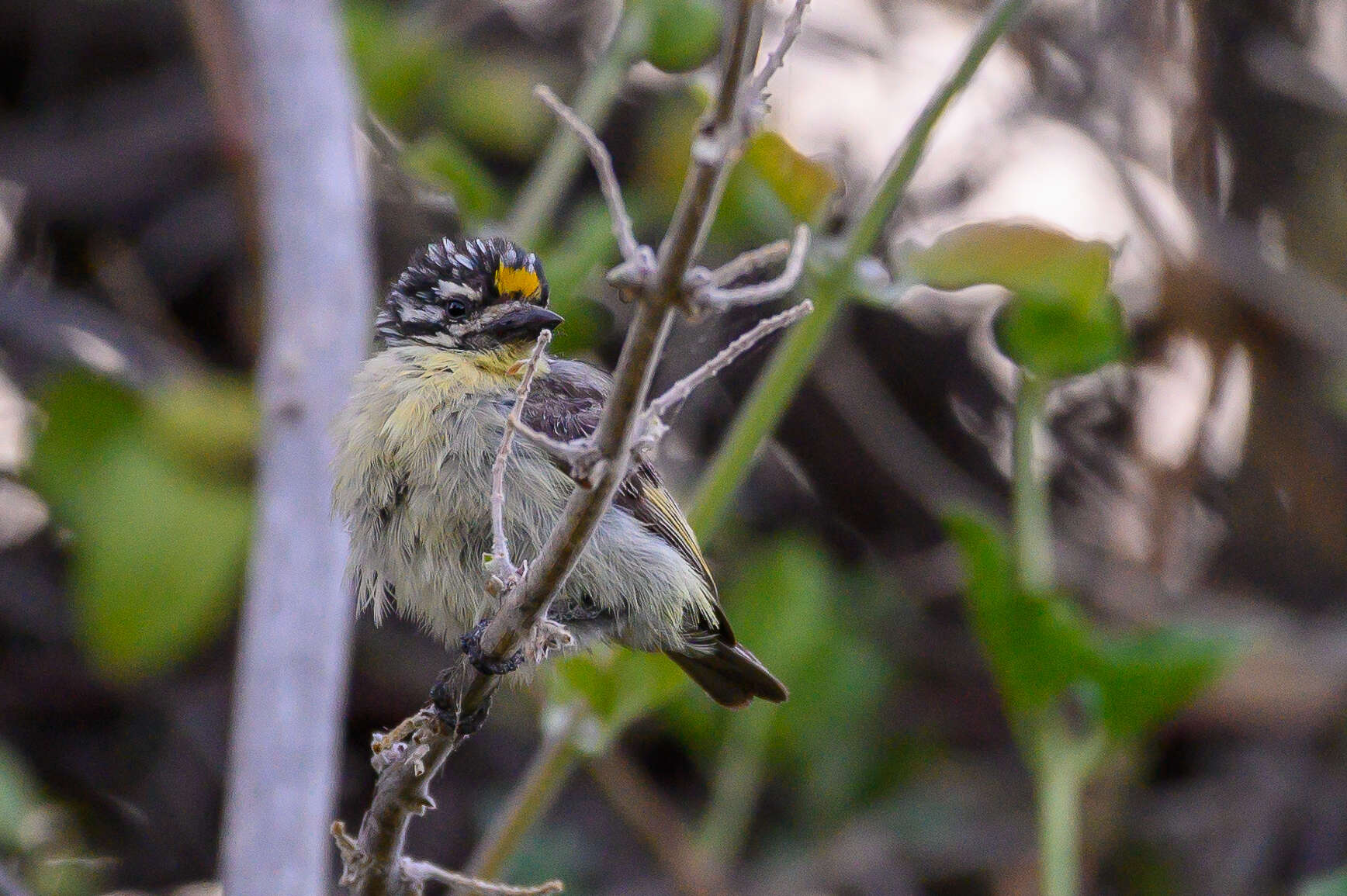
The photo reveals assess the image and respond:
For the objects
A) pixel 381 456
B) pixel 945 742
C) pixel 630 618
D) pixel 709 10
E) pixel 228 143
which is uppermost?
pixel 709 10

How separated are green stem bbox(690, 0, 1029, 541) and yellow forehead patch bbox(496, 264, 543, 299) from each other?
1.58 feet

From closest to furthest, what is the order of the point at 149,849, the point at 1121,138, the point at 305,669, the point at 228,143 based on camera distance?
the point at 305,669 → the point at 228,143 → the point at 149,849 → the point at 1121,138

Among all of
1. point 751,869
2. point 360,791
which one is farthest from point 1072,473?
point 360,791

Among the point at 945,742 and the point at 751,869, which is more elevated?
the point at 945,742

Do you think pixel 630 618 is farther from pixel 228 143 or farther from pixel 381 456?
pixel 228 143

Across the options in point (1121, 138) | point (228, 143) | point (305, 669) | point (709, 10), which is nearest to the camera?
point (305, 669)

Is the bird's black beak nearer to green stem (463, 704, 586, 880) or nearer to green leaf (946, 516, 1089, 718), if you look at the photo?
green stem (463, 704, 586, 880)

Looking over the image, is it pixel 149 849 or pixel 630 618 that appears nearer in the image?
pixel 630 618

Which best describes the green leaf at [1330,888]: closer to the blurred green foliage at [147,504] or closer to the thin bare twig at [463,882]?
the thin bare twig at [463,882]

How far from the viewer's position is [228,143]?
148 inches

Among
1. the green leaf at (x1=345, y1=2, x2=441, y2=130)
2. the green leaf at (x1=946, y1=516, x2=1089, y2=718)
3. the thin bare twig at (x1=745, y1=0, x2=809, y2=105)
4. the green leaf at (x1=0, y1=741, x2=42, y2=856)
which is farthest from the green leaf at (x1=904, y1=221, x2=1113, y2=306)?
the green leaf at (x1=0, y1=741, x2=42, y2=856)

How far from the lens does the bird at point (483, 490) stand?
2.49 metres

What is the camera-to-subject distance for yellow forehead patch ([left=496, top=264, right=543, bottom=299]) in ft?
9.16

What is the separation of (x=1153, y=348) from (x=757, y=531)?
4.43ft
